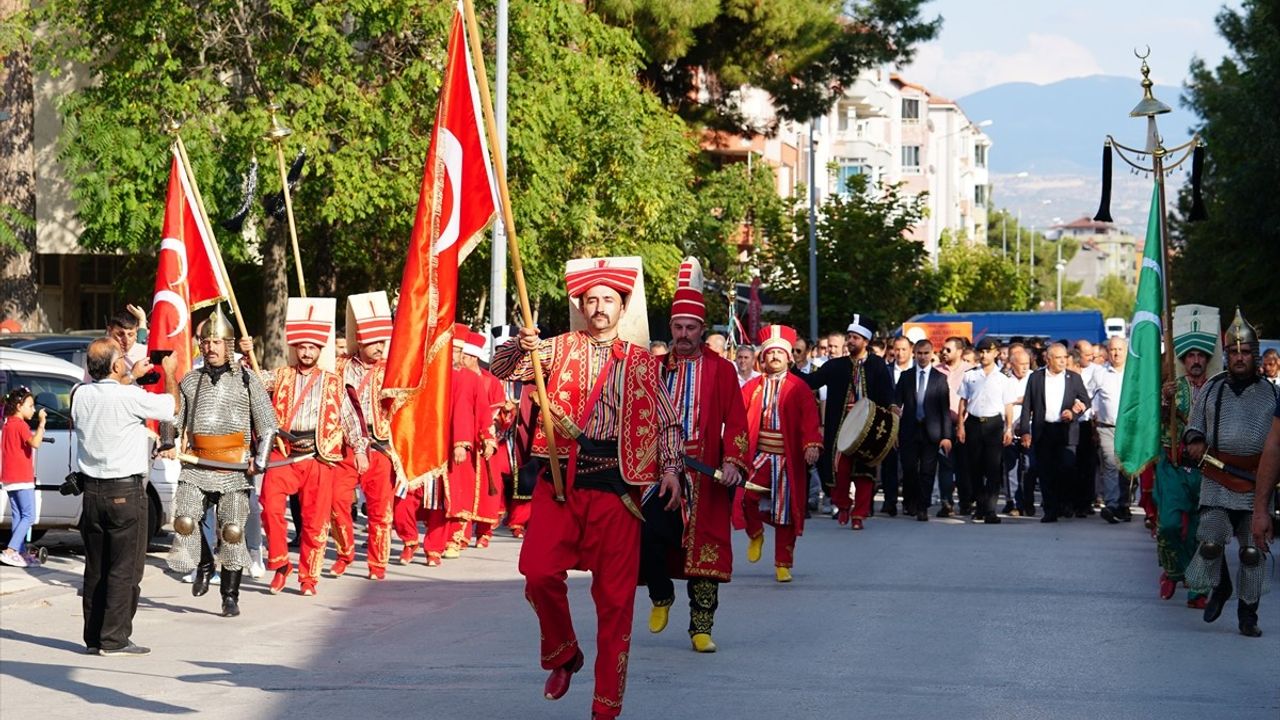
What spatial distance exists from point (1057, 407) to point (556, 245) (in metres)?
11.8

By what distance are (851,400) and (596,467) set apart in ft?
34.8

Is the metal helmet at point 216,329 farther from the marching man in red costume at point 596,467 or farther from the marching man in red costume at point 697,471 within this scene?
the marching man in red costume at point 596,467

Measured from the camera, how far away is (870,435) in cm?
1778

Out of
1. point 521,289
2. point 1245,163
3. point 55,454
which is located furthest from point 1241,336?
point 1245,163

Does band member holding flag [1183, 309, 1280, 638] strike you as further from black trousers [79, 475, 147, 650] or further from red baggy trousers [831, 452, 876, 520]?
red baggy trousers [831, 452, 876, 520]

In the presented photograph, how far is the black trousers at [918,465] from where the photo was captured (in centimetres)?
1959

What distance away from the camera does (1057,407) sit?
19.4m

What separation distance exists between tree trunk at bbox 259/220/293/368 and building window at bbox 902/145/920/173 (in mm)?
87971

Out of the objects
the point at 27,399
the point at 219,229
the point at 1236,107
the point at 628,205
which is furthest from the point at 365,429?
the point at 1236,107

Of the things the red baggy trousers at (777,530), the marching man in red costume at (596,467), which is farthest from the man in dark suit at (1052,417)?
the marching man in red costume at (596,467)

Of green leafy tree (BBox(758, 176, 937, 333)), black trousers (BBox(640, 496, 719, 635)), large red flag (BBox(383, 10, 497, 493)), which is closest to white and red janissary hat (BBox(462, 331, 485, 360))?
black trousers (BBox(640, 496, 719, 635))

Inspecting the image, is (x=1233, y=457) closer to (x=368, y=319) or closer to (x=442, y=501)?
(x=368, y=319)

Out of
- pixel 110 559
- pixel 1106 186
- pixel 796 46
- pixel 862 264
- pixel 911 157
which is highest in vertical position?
pixel 911 157

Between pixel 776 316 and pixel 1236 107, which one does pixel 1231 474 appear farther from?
pixel 776 316
